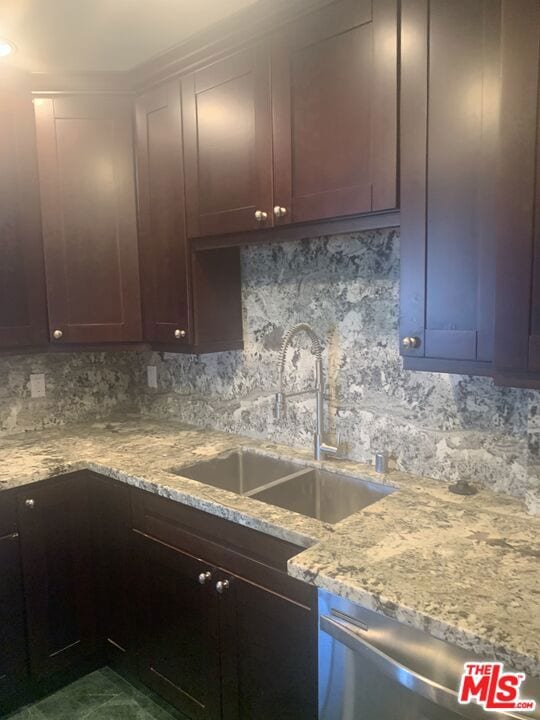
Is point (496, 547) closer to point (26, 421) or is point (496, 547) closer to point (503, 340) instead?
point (503, 340)

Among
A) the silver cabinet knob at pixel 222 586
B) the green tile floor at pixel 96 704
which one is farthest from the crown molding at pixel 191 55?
the green tile floor at pixel 96 704

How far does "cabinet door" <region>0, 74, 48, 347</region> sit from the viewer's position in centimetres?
216

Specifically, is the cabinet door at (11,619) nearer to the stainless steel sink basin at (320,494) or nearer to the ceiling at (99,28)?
the stainless steel sink basin at (320,494)

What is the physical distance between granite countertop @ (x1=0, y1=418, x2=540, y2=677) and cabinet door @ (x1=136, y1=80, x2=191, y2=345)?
0.57 meters

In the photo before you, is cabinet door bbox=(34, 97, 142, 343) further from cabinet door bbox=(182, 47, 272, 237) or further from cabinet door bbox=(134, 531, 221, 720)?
cabinet door bbox=(134, 531, 221, 720)

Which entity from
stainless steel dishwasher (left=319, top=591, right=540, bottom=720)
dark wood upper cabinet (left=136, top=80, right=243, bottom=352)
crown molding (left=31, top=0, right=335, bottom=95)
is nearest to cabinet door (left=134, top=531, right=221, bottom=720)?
stainless steel dishwasher (left=319, top=591, right=540, bottom=720)

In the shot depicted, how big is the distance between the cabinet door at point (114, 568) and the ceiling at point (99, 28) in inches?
63.6

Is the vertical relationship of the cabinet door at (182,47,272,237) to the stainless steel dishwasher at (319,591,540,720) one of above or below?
above

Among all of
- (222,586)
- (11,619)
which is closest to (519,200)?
(222,586)

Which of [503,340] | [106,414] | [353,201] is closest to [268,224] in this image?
[353,201]

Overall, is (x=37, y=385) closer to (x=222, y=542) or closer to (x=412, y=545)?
(x=222, y=542)

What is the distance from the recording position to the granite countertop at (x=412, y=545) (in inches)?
39.6

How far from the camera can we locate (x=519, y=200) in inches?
46.0

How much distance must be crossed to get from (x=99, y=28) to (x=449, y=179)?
1.35m
